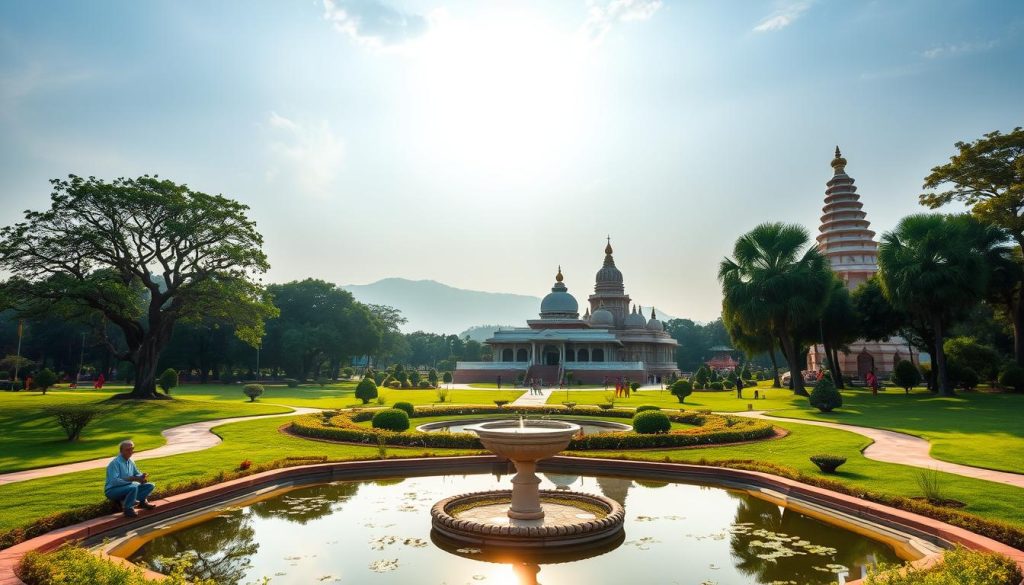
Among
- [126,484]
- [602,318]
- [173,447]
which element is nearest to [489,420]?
[173,447]

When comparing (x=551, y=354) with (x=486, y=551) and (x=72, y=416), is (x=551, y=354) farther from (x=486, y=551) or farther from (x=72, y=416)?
(x=486, y=551)

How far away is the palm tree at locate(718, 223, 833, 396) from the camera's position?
37812 mm

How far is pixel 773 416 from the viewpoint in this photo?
2878 cm

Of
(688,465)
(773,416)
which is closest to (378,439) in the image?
(688,465)

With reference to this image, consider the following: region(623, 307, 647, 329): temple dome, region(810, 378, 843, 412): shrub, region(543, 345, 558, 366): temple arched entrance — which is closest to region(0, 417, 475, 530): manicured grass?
region(810, 378, 843, 412): shrub

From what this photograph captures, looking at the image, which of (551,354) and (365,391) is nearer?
(365,391)

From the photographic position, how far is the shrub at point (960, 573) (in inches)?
259

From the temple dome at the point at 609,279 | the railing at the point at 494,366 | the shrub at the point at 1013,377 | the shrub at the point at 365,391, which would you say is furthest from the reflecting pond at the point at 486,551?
the temple dome at the point at 609,279

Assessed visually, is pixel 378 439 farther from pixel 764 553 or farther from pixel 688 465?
pixel 764 553

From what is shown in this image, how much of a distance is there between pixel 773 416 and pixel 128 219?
3605cm

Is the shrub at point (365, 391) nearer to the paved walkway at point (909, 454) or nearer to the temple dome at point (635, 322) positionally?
the paved walkway at point (909, 454)

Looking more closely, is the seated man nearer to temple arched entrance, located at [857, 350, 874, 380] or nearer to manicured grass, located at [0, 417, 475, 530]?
manicured grass, located at [0, 417, 475, 530]

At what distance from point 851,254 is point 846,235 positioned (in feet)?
7.21

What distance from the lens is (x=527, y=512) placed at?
34.6ft
